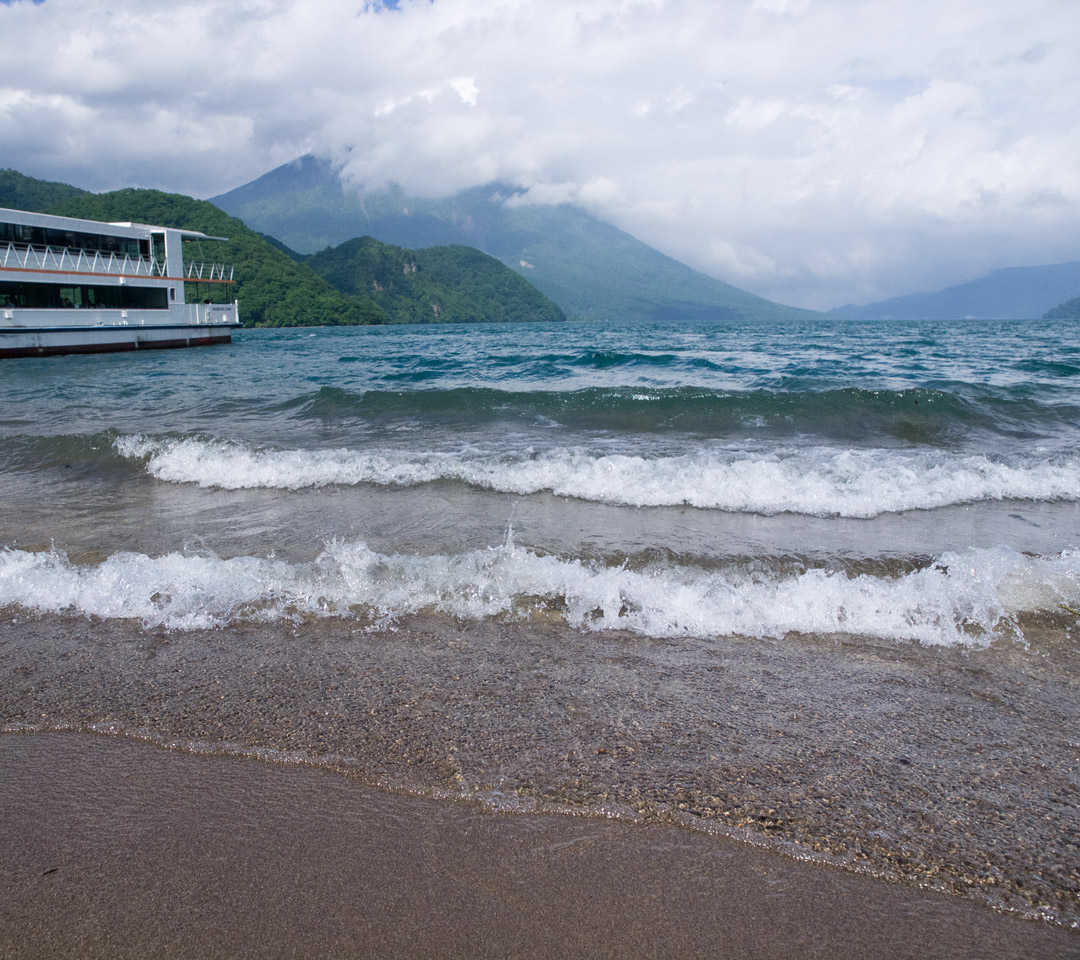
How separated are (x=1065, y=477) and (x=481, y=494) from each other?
6.32 meters

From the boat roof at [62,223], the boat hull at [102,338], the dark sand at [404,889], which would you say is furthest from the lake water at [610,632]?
the boat roof at [62,223]

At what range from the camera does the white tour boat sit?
96.4ft

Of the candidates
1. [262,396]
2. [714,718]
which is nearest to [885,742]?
[714,718]

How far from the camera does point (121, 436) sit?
32.1 feet

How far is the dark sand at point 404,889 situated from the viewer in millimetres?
1713

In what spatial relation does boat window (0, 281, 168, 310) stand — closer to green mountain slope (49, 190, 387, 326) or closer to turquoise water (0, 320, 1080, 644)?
turquoise water (0, 320, 1080, 644)

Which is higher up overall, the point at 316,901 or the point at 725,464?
the point at 725,464

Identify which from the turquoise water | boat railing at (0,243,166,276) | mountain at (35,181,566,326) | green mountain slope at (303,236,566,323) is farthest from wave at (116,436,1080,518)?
green mountain slope at (303,236,566,323)

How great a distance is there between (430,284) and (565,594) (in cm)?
15097

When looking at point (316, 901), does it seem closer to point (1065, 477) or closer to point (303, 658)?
point (303, 658)

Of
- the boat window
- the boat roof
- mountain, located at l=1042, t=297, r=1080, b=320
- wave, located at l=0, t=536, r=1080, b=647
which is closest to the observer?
wave, located at l=0, t=536, r=1080, b=647

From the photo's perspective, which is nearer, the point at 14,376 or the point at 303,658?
the point at 303,658

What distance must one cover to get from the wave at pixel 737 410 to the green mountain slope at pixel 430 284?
374 feet

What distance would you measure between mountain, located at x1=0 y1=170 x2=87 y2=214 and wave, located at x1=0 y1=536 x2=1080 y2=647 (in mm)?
105099
